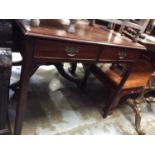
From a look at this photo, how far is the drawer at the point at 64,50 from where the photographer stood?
0.96 meters

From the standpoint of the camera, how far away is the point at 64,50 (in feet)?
3.39

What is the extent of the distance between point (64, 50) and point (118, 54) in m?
0.42

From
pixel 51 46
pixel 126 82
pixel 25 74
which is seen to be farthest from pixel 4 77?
pixel 126 82

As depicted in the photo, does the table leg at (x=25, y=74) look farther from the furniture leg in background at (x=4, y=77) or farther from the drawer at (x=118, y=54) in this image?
the drawer at (x=118, y=54)

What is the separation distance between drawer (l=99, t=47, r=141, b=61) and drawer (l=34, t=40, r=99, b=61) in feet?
0.23

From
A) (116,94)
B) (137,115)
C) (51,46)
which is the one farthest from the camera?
(137,115)

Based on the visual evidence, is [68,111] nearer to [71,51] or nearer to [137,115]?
[137,115]

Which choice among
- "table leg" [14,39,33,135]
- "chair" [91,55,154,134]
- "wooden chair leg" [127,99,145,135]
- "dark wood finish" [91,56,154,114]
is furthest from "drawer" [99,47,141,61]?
"wooden chair leg" [127,99,145,135]

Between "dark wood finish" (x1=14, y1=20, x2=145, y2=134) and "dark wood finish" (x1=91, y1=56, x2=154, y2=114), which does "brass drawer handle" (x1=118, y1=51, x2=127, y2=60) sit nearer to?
"dark wood finish" (x1=14, y1=20, x2=145, y2=134)

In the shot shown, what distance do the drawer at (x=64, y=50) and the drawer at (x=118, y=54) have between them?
0.07 metres

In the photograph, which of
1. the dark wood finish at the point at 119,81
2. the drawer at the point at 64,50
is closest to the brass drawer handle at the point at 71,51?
the drawer at the point at 64,50
